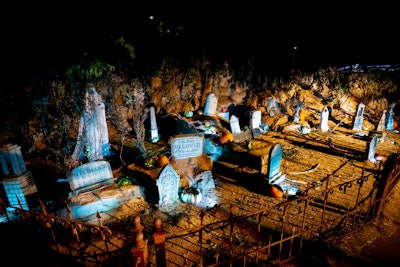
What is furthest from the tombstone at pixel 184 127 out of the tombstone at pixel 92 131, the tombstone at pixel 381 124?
the tombstone at pixel 381 124

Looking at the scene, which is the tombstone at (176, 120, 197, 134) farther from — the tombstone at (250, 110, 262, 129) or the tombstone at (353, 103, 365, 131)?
the tombstone at (353, 103, 365, 131)

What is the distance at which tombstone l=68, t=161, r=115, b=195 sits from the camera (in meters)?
6.22

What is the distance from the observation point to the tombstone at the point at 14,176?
581 centimetres

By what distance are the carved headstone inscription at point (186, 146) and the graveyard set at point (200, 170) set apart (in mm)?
33

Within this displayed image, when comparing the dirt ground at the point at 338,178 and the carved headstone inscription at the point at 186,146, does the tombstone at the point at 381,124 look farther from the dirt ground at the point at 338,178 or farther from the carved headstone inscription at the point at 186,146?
the carved headstone inscription at the point at 186,146

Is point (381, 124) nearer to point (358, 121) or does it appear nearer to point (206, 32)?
point (358, 121)

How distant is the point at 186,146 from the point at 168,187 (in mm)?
1744

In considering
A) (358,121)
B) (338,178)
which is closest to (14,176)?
(338,178)

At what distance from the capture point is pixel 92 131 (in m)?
8.66

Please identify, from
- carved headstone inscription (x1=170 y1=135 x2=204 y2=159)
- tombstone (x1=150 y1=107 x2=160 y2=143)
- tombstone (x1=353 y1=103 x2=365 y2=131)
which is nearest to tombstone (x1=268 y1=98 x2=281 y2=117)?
tombstone (x1=353 y1=103 x2=365 y2=131)

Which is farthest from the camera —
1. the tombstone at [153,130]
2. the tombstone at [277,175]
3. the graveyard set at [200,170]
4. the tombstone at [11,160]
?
the tombstone at [153,130]

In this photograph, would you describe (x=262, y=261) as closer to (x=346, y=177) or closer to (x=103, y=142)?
(x=346, y=177)

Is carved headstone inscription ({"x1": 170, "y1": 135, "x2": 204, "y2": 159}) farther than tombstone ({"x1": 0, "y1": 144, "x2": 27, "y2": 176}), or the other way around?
carved headstone inscription ({"x1": 170, "y1": 135, "x2": 204, "y2": 159})

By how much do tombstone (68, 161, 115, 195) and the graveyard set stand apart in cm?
2
